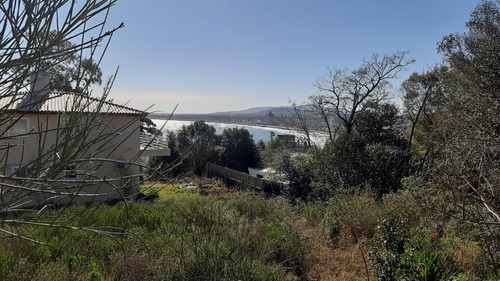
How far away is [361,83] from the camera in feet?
58.9

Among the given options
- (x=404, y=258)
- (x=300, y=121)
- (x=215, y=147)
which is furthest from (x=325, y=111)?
(x=404, y=258)

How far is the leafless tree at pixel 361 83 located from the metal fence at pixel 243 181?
5685mm

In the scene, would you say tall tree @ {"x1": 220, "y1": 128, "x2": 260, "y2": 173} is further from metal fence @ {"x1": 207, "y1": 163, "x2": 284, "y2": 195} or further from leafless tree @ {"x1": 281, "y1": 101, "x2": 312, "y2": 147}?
leafless tree @ {"x1": 281, "y1": 101, "x2": 312, "y2": 147}

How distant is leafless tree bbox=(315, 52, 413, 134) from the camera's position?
56.4 feet

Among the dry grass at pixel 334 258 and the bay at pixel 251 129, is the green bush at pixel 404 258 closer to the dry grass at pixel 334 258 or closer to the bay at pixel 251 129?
the dry grass at pixel 334 258

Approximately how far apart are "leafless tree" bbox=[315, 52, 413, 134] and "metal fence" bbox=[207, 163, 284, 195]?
569 centimetres

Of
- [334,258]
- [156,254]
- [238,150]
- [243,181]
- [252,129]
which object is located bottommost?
[243,181]

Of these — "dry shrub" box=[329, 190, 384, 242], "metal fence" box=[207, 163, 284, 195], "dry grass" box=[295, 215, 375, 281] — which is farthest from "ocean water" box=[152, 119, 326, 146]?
"dry grass" box=[295, 215, 375, 281]

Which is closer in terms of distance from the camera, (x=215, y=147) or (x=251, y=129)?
(x=215, y=147)

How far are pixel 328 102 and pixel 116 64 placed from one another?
60.6 feet

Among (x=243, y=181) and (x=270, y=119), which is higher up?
(x=270, y=119)

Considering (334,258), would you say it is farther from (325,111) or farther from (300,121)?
(300,121)

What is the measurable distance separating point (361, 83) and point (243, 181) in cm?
896

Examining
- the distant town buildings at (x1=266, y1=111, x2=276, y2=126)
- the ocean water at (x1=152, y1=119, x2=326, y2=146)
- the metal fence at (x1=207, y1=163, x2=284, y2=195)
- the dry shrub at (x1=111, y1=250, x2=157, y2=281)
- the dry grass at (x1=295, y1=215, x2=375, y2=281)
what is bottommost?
the metal fence at (x1=207, y1=163, x2=284, y2=195)
